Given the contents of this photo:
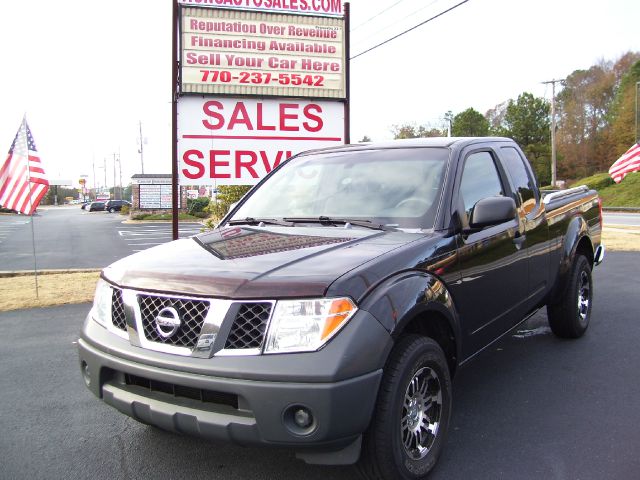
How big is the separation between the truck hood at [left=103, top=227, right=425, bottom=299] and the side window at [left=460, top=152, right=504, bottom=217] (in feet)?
2.32

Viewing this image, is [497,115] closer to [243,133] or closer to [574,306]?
[243,133]

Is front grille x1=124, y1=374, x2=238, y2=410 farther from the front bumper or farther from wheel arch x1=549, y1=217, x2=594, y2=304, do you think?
wheel arch x1=549, y1=217, x2=594, y2=304

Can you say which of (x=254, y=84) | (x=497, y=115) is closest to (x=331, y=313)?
(x=254, y=84)

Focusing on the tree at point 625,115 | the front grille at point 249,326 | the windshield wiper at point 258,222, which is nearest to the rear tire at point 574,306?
the windshield wiper at point 258,222

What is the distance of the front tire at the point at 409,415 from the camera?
2439 mm

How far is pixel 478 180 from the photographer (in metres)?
3.82

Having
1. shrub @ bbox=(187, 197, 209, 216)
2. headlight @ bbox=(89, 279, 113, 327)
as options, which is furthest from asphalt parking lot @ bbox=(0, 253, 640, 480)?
shrub @ bbox=(187, 197, 209, 216)

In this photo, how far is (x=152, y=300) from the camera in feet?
8.54

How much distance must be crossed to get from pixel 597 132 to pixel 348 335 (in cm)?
7207

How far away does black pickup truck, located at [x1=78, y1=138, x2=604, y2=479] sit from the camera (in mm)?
2275

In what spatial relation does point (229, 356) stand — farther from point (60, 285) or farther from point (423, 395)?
point (60, 285)

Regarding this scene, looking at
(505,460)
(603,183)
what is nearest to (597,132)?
(603,183)

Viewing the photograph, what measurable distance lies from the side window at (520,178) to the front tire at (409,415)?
1.98 meters

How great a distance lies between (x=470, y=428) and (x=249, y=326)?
1848mm
